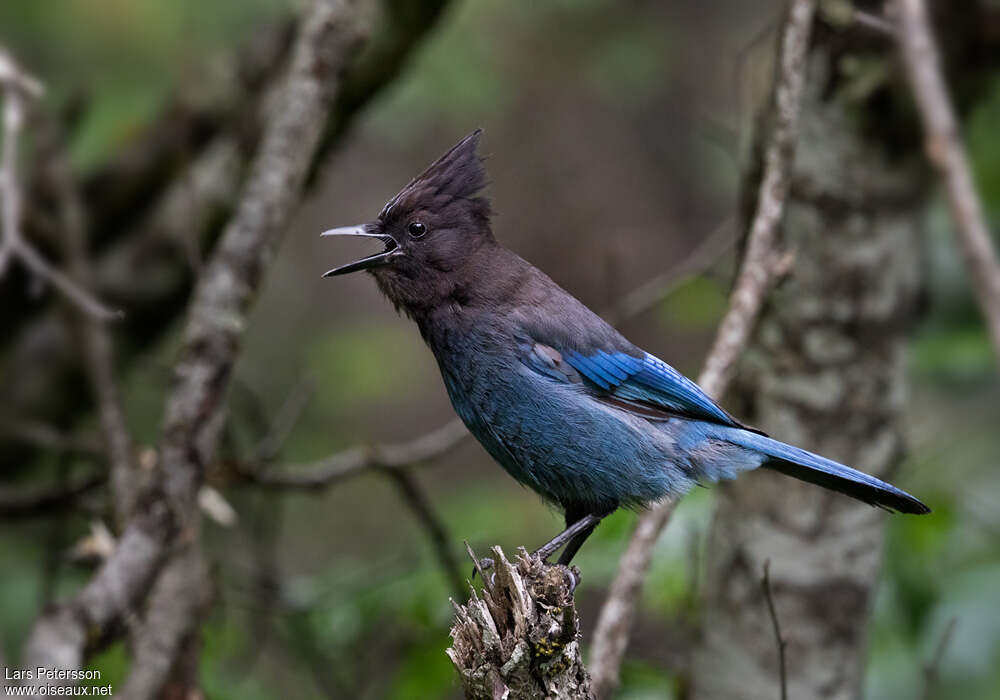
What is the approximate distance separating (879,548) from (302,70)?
268 cm

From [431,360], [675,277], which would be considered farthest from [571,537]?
[431,360]

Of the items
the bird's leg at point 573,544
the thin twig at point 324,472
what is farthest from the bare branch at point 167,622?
the bird's leg at point 573,544

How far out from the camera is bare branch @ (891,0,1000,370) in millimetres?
2016

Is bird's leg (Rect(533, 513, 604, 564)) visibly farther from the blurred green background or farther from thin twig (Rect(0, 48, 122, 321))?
thin twig (Rect(0, 48, 122, 321))

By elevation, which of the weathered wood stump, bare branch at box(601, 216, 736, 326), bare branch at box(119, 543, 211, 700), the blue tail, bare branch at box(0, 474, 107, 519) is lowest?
bare branch at box(0, 474, 107, 519)

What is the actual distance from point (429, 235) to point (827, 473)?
Result: 4.76 ft

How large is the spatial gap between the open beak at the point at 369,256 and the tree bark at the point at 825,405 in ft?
4.34

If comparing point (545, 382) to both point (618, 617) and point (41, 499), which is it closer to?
point (618, 617)

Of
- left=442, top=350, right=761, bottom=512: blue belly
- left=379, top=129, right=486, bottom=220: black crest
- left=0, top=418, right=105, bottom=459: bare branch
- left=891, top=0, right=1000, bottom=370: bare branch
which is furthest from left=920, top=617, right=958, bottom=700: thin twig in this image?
left=0, top=418, right=105, bottom=459: bare branch

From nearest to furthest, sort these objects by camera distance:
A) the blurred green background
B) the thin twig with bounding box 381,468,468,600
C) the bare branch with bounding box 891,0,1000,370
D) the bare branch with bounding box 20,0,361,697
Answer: the bare branch with bounding box 891,0,1000,370, the bare branch with bounding box 20,0,361,697, the blurred green background, the thin twig with bounding box 381,468,468,600

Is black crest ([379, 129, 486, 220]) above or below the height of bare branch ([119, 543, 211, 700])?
above

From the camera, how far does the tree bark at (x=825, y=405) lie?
14.2ft

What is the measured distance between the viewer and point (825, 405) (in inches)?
172

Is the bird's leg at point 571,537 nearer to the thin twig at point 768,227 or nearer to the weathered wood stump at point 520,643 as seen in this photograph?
the thin twig at point 768,227
